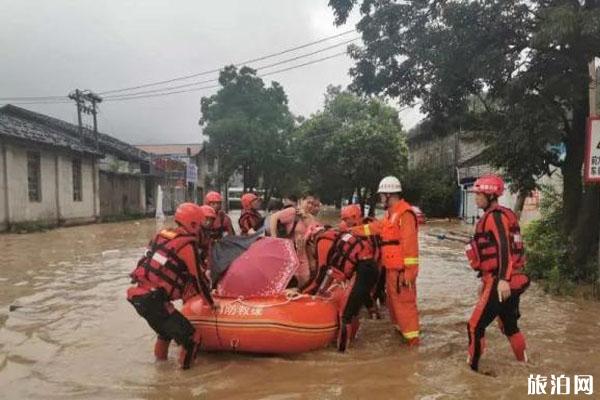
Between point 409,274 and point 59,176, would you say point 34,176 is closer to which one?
point 59,176

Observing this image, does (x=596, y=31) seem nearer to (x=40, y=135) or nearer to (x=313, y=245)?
(x=313, y=245)

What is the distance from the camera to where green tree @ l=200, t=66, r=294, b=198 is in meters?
36.3

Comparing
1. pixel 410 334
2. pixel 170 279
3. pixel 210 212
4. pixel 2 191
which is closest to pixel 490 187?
pixel 410 334

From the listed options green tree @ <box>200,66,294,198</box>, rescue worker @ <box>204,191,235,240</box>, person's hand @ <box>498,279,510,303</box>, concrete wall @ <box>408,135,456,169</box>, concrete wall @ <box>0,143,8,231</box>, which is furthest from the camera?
green tree @ <box>200,66,294,198</box>

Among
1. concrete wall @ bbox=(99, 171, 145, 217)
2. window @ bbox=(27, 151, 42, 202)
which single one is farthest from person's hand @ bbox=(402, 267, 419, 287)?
concrete wall @ bbox=(99, 171, 145, 217)

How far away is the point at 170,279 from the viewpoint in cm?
500

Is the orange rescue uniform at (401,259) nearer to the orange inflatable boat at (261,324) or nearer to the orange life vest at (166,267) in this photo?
the orange inflatable boat at (261,324)

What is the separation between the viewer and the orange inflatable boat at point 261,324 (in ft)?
17.5

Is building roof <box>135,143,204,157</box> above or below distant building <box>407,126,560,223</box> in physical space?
above

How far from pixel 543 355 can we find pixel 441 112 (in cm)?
631

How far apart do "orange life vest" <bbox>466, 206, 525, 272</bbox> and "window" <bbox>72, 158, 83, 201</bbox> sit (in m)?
23.7

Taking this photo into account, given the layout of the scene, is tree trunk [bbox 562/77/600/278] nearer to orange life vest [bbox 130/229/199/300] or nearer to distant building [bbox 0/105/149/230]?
orange life vest [bbox 130/229/199/300]

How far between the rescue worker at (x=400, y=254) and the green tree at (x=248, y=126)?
30.6 m

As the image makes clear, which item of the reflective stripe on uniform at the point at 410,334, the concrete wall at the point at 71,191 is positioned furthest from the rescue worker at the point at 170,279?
the concrete wall at the point at 71,191
